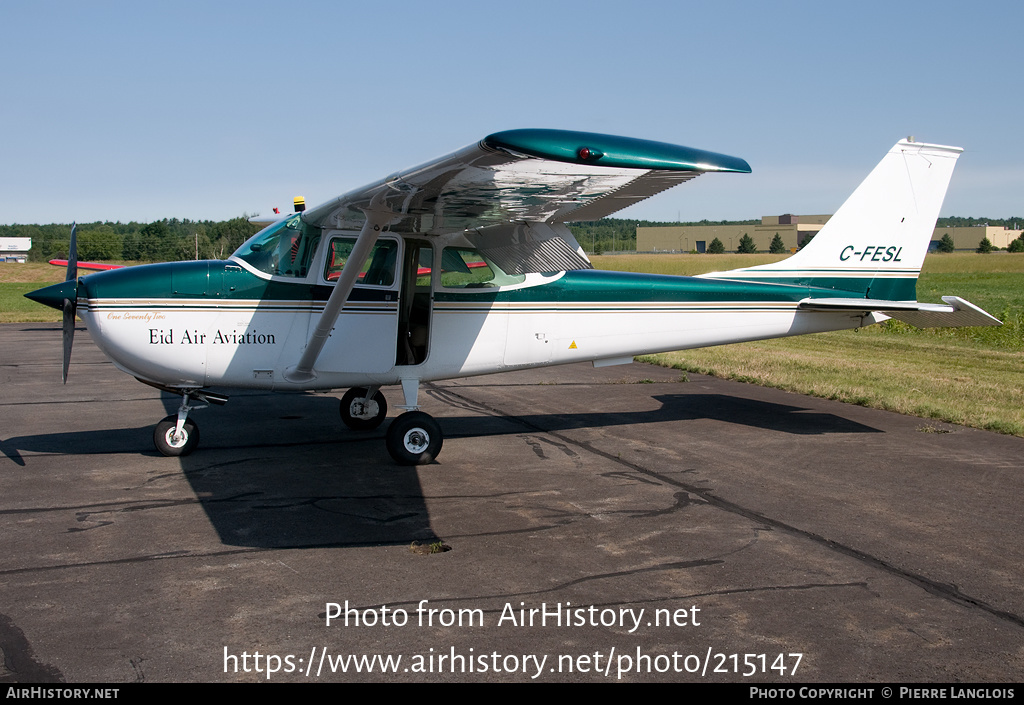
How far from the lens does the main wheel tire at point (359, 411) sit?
30.4ft

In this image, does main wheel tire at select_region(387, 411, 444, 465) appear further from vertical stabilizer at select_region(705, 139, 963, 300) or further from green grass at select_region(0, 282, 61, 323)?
green grass at select_region(0, 282, 61, 323)

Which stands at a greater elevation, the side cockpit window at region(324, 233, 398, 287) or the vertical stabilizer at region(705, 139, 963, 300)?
the vertical stabilizer at region(705, 139, 963, 300)

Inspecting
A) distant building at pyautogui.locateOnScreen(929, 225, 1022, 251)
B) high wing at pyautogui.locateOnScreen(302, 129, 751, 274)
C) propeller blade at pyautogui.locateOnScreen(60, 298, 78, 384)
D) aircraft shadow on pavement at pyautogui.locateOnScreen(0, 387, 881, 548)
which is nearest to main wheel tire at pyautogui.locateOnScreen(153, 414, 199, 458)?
aircraft shadow on pavement at pyautogui.locateOnScreen(0, 387, 881, 548)

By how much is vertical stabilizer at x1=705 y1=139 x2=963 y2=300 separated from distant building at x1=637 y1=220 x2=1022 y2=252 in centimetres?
11762

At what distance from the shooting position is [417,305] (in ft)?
26.3

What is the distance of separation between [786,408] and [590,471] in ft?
14.2

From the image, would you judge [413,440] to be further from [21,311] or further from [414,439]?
[21,311]

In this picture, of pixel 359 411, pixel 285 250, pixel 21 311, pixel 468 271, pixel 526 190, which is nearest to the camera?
pixel 526 190

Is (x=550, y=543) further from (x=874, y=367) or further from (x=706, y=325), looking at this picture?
(x=874, y=367)

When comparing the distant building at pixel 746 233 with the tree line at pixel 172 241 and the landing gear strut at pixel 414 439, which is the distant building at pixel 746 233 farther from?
the landing gear strut at pixel 414 439

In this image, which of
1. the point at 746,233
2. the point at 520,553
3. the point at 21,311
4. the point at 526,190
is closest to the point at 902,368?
the point at 526,190

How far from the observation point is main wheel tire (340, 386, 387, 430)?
9266mm

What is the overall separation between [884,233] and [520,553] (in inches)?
255
